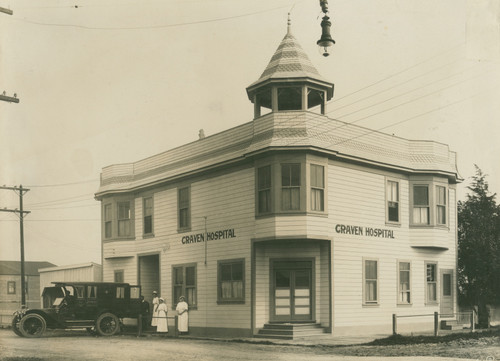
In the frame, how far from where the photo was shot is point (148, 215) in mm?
28484

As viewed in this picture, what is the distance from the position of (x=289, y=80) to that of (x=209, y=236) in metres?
6.78

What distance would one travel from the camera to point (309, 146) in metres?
21.3

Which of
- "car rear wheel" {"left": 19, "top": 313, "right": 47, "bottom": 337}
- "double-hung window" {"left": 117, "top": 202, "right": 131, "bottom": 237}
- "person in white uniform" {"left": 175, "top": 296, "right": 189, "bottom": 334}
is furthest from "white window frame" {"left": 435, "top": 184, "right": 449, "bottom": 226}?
"car rear wheel" {"left": 19, "top": 313, "right": 47, "bottom": 337}

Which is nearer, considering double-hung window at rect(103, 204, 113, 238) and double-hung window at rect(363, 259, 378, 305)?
double-hung window at rect(363, 259, 378, 305)

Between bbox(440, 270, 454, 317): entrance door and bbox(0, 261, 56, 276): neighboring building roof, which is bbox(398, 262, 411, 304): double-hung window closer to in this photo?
bbox(440, 270, 454, 317): entrance door

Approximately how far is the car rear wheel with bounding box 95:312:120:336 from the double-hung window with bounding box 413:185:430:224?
1222cm

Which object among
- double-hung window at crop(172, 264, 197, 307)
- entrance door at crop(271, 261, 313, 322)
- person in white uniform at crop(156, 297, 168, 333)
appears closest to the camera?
entrance door at crop(271, 261, 313, 322)

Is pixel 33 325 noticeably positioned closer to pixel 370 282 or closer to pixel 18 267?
pixel 370 282

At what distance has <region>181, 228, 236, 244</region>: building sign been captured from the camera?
23703 millimetres

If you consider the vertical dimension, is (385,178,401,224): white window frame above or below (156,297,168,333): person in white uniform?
above

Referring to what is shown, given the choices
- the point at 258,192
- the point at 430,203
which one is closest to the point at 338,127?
the point at 258,192

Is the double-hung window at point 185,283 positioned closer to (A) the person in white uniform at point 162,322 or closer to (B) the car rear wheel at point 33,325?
(A) the person in white uniform at point 162,322

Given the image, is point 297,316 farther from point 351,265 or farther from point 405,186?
point 405,186

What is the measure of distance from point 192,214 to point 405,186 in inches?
335
